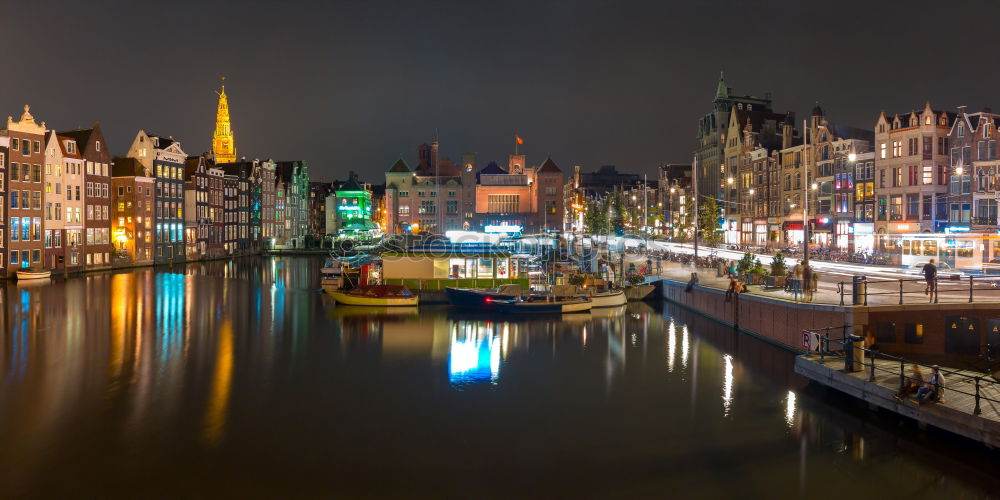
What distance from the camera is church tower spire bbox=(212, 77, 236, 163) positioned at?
17475cm

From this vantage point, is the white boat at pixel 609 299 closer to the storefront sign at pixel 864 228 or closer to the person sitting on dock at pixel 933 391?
the storefront sign at pixel 864 228

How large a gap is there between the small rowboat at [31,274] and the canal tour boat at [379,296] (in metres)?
36.2

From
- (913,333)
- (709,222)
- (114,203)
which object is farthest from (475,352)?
(114,203)

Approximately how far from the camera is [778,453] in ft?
68.5

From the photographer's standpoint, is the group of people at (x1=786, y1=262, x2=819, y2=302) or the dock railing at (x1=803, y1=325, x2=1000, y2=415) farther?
the group of people at (x1=786, y1=262, x2=819, y2=302)

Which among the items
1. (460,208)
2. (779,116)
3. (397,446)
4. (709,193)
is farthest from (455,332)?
(460,208)

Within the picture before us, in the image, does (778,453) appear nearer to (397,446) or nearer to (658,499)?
(658,499)

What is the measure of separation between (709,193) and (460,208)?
59170mm

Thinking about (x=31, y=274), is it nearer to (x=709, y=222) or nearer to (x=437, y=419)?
(x=437, y=419)

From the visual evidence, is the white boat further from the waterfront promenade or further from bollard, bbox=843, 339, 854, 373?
bollard, bbox=843, 339, 854, 373

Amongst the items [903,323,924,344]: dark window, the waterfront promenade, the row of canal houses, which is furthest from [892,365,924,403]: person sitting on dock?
the row of canal houses

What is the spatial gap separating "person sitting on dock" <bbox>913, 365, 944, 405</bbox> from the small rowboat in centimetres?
7711

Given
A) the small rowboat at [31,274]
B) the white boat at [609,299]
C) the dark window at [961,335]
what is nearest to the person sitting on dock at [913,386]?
the dark window at [961,335]

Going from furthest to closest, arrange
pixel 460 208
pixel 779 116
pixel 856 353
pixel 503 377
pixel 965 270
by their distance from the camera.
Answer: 1. pixel 460 208
2. pixel 779 116
3. pixel 965 270
4. pixel 503 377
5. pixel 856 353
